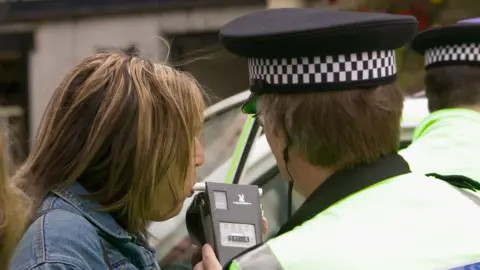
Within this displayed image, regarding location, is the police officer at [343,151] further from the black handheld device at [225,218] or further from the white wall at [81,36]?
the white wall at [81,36]

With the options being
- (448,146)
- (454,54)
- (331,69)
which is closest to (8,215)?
(331,69)

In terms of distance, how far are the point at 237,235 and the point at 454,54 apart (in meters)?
1.37

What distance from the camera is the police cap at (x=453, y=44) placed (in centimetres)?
290

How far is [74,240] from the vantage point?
162 cm

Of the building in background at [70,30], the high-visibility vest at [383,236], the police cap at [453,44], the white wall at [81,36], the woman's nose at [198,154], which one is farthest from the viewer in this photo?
the white wall at [81,36]

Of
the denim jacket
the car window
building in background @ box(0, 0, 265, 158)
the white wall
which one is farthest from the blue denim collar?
the white wall

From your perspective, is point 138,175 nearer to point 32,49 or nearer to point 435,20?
point 435,20

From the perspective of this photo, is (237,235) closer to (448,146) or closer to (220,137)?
(448,146)

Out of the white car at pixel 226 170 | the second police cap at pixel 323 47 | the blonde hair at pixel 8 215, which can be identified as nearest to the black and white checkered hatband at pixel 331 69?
the second police cap at pixel 323 47

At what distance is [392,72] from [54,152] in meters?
0.73

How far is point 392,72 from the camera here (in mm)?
1697

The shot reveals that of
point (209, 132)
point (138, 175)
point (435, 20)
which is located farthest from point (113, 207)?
point (435, 20)

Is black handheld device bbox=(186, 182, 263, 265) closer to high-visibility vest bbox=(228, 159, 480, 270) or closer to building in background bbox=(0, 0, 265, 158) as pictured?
high-visibility vest bbox=(228, 159, 480, 270)

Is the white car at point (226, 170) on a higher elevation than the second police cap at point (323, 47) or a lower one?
lower
